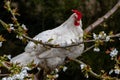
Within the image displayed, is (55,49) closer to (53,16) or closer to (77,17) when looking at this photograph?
(77,17)

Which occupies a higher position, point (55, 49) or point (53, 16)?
point (53, 16)

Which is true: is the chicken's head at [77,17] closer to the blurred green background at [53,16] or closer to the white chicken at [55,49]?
the white chicken at [55,49]

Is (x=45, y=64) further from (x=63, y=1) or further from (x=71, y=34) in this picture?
(x=63, y=1)

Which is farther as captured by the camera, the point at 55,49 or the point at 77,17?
the point at 77,17

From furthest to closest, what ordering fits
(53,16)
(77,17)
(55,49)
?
1. (53,16)
2. (77,17)
3. (55,49)

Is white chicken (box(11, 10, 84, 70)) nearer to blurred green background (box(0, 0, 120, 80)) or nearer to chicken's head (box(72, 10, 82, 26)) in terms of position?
chicken's head (box(72, 10, 82, 26))

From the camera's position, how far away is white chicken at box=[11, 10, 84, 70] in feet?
9.93

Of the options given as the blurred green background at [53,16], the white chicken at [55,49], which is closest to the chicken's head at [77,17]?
the white chicken at [55,49]

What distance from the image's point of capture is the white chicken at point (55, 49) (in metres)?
3.03

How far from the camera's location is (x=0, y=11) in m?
5.55

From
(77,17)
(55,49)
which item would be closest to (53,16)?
(77,17)

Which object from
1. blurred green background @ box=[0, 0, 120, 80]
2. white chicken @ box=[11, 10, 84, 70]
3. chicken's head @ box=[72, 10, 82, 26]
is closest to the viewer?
white chicken @ box=[11, 10, 84, 70]

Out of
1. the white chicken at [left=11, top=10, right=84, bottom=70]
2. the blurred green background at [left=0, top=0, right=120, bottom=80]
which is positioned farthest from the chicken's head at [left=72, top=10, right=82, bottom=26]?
the blurred green background at [left=0, top=0, right=120, bottom=80]

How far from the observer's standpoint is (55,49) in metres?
3.10
